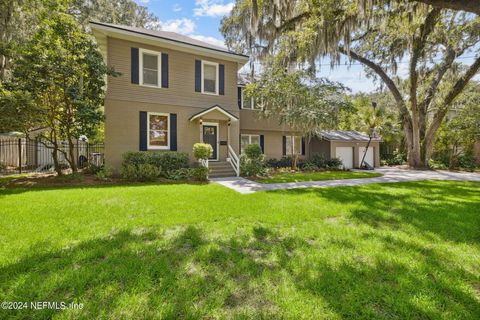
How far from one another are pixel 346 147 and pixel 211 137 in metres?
10.6

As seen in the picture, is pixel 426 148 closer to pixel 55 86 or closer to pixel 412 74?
pixel 412 74

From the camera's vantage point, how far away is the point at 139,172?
945cm

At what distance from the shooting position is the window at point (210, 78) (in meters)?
12.6

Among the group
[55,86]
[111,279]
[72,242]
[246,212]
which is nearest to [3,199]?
[72,242]

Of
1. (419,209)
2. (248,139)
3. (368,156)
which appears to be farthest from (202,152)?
(368,156)

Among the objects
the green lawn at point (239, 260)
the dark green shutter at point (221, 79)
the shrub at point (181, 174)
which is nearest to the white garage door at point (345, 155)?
the dark green shutter at point (221, 79)

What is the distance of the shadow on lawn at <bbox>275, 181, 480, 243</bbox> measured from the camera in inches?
170

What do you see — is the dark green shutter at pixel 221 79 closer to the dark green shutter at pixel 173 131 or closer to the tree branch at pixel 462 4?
the dark green shutter at pixel 173 131

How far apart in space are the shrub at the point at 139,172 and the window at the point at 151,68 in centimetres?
429

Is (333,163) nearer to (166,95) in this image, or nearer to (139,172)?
(166,95)

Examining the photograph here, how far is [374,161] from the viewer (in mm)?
18688

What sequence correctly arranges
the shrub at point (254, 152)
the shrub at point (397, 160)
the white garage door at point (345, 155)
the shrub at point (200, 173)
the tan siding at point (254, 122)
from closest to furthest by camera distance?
1. the shrub at point (200, 173)
2. the shrub at point (254, 152)
3. the tan siding at point (254, 122)
4. the white garage door at point (345, 155)
5. the shrub at point (397, 160)

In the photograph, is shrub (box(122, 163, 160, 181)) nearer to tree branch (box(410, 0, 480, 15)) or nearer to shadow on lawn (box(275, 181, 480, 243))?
shadow on lawn (box(275, 181, 480, 243))

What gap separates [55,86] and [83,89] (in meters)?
0.89
